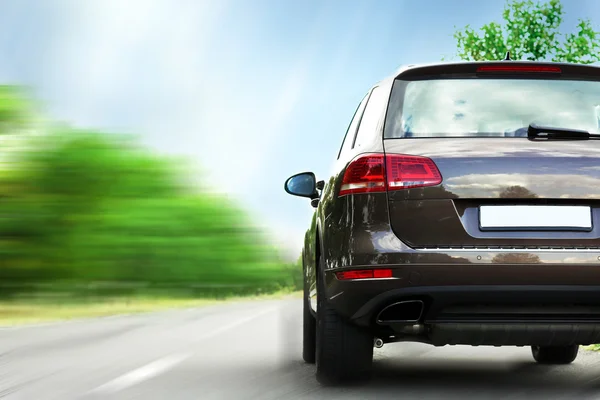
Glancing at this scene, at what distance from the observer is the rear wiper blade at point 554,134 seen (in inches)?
237

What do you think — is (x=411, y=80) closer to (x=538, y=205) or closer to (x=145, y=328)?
(x=538, y=205)

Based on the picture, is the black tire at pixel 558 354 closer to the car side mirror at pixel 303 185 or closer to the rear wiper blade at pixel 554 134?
the car side mirror at pixel 303 185

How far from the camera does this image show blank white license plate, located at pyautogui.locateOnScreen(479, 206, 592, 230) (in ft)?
18.8

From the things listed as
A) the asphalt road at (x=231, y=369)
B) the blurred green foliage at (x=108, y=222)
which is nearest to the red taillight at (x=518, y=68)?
the asphalt road at (x=231, y=369)

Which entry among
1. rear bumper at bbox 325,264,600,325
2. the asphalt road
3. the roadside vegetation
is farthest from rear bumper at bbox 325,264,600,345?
the roadside vegetation

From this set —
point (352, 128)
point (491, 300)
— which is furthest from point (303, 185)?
point (491, 300)

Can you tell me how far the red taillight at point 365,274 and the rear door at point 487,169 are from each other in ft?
0.65

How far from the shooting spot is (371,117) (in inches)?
254

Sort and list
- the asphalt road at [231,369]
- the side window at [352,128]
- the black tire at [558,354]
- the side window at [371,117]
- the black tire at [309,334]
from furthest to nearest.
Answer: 1. the black tire at [558,354]
2. the black tire at [309,334]
3. the side window at [352,128]
4. the asphalt road at [231,369]
5. the side window at [371,117]

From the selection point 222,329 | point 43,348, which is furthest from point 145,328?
point 43,348

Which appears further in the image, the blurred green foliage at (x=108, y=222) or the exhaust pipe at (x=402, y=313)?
the blurred green foliage at (x=108, y=222)

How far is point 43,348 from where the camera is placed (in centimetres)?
992

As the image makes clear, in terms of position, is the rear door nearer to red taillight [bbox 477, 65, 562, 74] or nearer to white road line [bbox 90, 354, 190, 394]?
red taillight [bbox 477, 65, 562, 74]

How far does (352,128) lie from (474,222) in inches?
67.3
